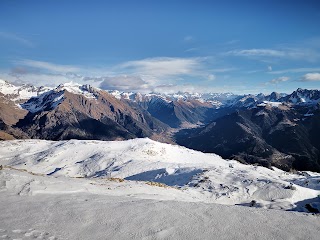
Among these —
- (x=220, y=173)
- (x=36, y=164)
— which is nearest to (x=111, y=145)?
(x=36, y=164)

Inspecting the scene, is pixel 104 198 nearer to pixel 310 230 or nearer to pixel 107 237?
pixel 107 237

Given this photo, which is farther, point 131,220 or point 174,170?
point 174,170

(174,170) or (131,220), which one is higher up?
(131,220)

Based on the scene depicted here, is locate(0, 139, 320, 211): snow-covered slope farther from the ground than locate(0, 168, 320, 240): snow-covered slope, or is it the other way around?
locate(0, 168, 320, 240): snow-covered slope

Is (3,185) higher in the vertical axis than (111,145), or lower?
higher

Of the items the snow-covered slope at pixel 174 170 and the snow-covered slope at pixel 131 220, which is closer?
the snow-covered slope at pixel 131 220

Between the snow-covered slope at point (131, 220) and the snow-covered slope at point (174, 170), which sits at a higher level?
the snow-covered slope at point (131, 220)

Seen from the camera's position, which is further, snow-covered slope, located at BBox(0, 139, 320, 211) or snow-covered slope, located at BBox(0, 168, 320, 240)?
snow-covered slope, located at BBox(0, 139, 320, 211)

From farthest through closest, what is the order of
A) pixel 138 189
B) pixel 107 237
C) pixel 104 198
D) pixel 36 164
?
pixel 36 164
pixel 138 189
pixel 104 198
pixel 107 237
